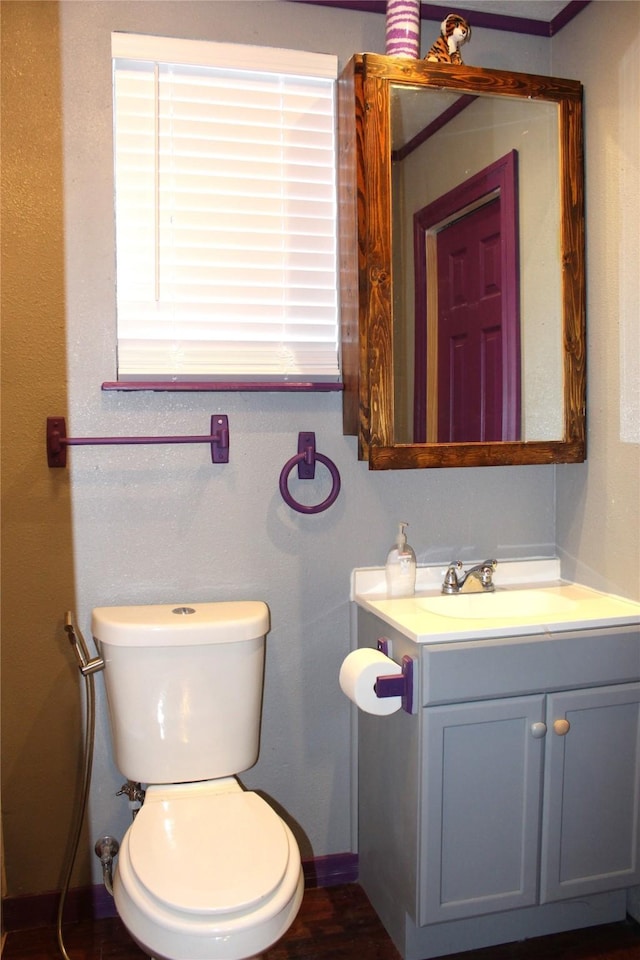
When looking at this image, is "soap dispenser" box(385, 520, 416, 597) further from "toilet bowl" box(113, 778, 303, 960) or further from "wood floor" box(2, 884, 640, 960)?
"wood floor" box(2, 884, 640, 960)

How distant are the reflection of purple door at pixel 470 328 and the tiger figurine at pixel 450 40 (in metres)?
0.38

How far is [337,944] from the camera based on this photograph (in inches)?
74.7

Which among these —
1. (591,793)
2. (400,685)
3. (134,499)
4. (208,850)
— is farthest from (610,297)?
(208,850)

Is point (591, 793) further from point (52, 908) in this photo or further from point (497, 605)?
point (52, 908)

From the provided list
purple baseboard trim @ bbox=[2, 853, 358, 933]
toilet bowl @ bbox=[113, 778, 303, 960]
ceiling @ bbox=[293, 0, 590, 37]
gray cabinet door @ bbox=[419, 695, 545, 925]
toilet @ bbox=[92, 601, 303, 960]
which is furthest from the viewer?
ceiling @ bbox=[293, 0, 590, 37]

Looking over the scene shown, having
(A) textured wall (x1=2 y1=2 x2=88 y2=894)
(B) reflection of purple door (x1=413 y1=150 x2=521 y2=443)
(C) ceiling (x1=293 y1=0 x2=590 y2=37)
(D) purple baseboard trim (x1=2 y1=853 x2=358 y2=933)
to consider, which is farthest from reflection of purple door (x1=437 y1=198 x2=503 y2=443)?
(D) purple baseboard trim (x1=2 y1=853 x2=358 y2=933)

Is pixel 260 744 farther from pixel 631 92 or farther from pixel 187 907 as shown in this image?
pixel 631 92

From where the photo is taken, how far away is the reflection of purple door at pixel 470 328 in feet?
6.55

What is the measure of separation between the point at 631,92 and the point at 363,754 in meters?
1.82

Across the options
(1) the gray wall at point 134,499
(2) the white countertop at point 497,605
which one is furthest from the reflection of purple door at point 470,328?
(2) the white countertop at point 497,605

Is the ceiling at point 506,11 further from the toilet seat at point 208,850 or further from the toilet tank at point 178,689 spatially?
the toilet seat at point 208,850

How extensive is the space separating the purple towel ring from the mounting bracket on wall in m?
0.17

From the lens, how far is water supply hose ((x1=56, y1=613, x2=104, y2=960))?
5.99ft

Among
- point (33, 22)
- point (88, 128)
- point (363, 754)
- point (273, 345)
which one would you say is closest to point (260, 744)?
point (363, 754)
